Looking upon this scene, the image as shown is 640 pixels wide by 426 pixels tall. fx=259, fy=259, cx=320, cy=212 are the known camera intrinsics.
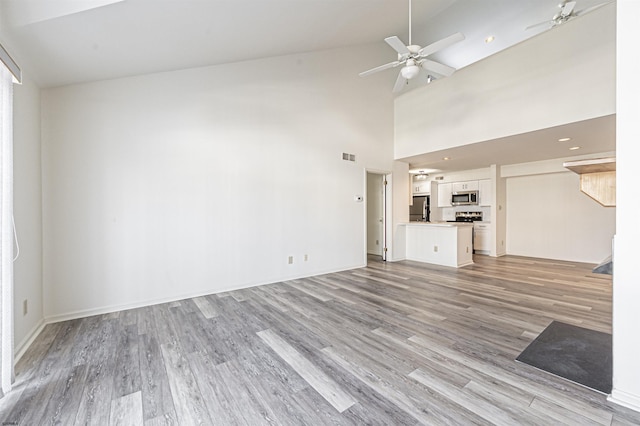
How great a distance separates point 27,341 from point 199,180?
7.28 feet

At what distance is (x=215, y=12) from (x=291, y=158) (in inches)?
86.2

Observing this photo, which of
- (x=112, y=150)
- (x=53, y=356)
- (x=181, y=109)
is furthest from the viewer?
(x=181, y=109)

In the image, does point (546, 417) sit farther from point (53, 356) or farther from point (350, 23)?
point (350, 23)

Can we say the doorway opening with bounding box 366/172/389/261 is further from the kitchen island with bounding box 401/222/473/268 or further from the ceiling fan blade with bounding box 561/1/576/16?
the ceiling fan blade with bounding box 561/1/576/16

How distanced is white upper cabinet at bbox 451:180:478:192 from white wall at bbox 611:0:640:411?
628 cm

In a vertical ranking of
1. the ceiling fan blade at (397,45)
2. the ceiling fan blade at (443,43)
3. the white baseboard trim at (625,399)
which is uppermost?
the ceiling fan blade at (397,45)

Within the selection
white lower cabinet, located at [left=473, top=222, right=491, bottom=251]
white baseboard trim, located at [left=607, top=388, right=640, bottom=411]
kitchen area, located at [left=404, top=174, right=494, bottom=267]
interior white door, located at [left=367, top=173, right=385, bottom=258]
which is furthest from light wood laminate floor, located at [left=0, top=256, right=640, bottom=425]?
white lower cabinet, located at [left=473, top=222, right=491, bottom=251]

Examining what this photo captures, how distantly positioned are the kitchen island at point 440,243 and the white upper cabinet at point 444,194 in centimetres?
230

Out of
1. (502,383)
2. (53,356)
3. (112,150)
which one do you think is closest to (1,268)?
(53,356)

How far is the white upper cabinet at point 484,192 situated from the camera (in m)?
6.96

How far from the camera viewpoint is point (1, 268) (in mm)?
1622

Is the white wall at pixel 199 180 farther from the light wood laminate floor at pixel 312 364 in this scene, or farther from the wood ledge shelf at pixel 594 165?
the wood ledge shelf at pixel 594 165

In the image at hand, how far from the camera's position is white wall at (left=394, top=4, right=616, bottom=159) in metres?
3.21

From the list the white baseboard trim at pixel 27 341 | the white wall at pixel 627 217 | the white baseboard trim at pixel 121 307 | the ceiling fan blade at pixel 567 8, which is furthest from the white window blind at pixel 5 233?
the ceiling fan blade at pixel 567 8
